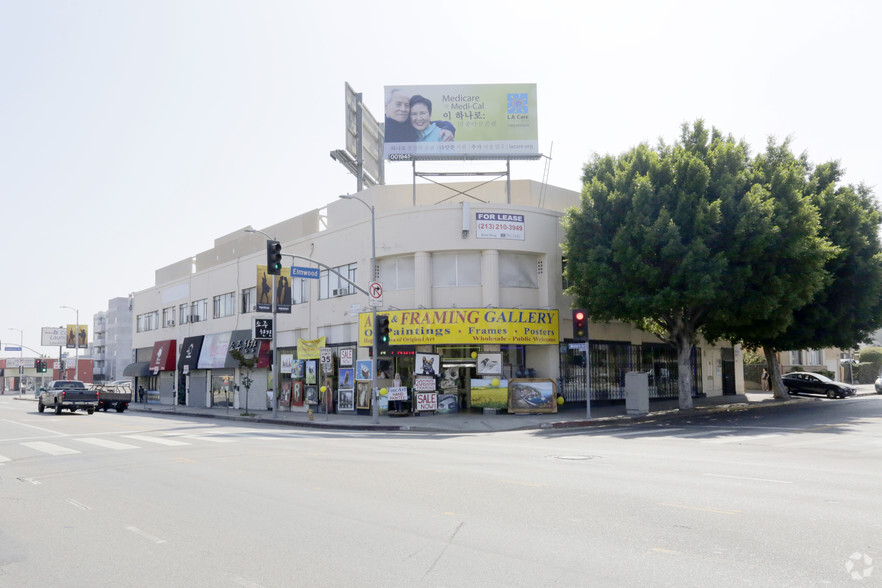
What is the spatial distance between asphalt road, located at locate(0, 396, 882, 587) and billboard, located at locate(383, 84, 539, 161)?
846 inches

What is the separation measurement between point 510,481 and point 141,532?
5.31m

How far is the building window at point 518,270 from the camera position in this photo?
3073 centimetres

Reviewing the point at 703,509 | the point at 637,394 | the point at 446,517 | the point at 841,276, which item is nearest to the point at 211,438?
the point at 446,517

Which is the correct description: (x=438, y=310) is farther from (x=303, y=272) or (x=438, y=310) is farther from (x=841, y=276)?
(x=841, y=276)

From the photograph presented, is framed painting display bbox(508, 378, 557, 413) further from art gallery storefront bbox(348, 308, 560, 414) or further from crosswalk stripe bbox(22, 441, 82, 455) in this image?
crosswalk stripe bbox(22, 441, 82, 455)

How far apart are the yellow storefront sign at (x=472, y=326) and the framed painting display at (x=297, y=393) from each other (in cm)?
885

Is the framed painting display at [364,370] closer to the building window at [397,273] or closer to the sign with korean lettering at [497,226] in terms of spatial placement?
the building window at [397,273]

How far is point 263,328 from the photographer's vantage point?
36.1 meters

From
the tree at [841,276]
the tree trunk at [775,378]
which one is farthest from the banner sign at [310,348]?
the tree trunk at [775,378]

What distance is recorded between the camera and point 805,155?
34344 millimetres

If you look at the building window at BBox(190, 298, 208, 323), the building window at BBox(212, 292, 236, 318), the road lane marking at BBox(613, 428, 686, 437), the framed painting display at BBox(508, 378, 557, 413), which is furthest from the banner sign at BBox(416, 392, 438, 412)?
the building window at BBox(190, 298, 208, 323)

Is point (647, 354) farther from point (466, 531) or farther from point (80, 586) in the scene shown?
point (80, 586)

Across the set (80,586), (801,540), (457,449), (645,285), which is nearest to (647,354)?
(645,285)

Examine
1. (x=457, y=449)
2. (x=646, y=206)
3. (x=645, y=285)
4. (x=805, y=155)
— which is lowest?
(x=457, y=449)
